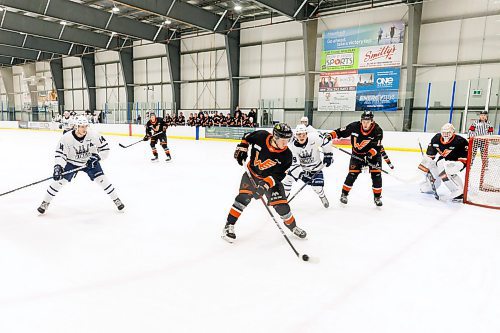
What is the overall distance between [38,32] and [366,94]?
13429 mm

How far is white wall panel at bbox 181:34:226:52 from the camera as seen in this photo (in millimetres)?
16084

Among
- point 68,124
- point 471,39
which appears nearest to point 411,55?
point 471,39

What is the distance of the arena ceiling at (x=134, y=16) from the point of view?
1136 centimetres

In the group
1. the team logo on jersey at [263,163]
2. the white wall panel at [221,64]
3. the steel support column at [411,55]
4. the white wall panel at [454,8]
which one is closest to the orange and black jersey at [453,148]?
the team logo on jersey at [263,163]

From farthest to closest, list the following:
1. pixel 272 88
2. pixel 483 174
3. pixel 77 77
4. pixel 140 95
A: pixel 77 77, pixel 140 95, pixel 272 88, pixel 483 174

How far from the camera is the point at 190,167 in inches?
270

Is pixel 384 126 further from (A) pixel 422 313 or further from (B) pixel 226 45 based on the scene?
(A) pixel 422 313

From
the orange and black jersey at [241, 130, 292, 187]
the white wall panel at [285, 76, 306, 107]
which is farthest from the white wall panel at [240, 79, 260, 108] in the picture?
the orange and black jersey at [241, 130, 292, 187]

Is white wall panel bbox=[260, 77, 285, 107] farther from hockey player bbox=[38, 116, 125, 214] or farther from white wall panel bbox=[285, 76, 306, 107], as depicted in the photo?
hockey player bbox=[38, 116, 125, 214]

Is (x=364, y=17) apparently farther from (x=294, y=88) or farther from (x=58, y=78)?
(x=58, y=78)

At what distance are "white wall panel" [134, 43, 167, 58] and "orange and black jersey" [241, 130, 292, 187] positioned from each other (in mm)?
16519

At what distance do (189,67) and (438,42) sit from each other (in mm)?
10803

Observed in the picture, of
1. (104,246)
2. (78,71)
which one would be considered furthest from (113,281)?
(78,71)

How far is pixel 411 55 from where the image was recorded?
35.7ft
